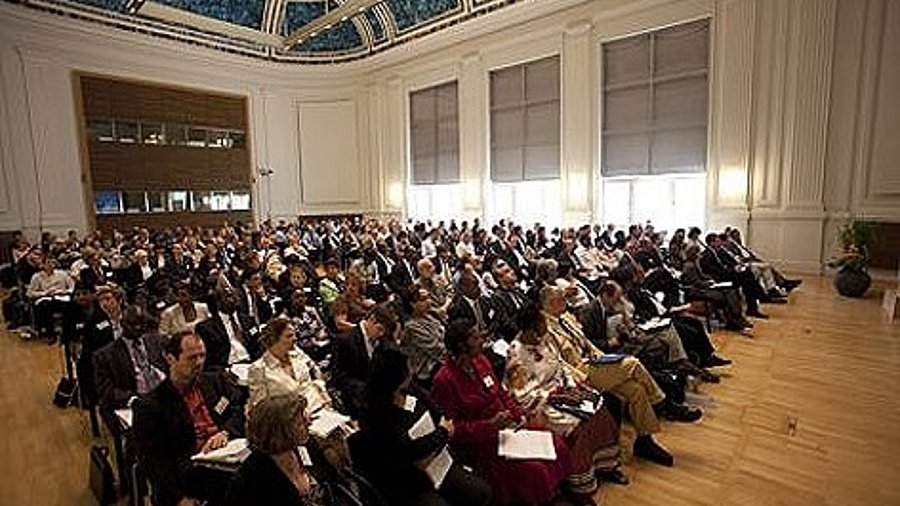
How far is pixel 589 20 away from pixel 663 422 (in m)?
10.8

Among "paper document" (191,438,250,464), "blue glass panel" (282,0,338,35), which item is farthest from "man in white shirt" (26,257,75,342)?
"blue glass panel" (282,0,338,35)

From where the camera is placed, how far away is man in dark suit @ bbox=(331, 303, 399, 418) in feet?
11.1

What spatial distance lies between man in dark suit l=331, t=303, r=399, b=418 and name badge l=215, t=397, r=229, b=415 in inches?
29.7

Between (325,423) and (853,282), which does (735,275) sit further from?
(325,423)

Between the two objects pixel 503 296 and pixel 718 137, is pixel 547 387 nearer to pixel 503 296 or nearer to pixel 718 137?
pixel 503 296

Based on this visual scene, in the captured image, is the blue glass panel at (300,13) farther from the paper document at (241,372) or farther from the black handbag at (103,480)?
the black handbag at (103,480)

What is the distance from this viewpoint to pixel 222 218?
16531 mm

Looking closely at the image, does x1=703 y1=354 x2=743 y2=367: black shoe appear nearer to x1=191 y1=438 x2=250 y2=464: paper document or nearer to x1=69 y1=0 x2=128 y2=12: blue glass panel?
x1=191 y1=438 x2=250 y2=464: paper document

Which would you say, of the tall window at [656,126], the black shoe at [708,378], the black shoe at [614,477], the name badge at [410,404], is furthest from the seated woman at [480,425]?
the tall window at [656,126]

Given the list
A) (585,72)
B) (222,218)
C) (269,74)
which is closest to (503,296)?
(585,72)

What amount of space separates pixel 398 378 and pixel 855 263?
340 inches

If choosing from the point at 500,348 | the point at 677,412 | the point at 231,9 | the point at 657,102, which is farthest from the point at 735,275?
the point at 231,9

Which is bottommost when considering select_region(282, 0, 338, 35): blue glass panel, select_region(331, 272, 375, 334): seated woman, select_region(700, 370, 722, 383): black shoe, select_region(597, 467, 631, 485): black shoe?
select_region(597, 467, 631, 485): black shoe

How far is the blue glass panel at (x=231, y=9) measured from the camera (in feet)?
49.9
